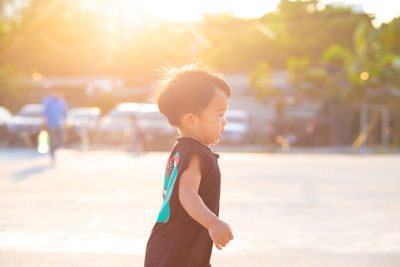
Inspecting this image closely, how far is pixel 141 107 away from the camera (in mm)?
27453

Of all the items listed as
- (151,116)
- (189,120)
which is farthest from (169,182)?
(151,116)

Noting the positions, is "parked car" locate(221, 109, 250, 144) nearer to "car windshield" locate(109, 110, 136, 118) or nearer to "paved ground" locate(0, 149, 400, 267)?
"car windshield" locate(109, 110, 136, 118)

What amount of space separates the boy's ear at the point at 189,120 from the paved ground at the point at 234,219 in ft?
5.38

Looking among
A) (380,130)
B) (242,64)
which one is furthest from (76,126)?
(242,64)

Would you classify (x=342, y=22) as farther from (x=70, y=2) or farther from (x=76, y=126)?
(x=76, y=126)

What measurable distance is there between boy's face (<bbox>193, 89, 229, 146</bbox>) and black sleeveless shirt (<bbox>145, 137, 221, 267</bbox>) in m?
0.06

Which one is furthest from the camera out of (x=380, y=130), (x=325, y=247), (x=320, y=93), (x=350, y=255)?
(x=380, y=130)

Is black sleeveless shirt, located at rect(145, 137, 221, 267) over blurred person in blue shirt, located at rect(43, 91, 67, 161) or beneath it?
beneath

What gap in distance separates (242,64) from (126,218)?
133 feet

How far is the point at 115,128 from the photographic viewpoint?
85.8 feet

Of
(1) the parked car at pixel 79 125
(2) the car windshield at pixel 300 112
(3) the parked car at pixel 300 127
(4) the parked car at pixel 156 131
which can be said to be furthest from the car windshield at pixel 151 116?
(2) the car windshield at pixel 300 112

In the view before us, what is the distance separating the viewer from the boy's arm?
2529mm

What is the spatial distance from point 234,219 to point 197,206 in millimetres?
3690

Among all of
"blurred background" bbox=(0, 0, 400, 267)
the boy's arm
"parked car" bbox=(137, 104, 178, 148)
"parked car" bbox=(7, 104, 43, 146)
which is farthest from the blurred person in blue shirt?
the boy's arm
